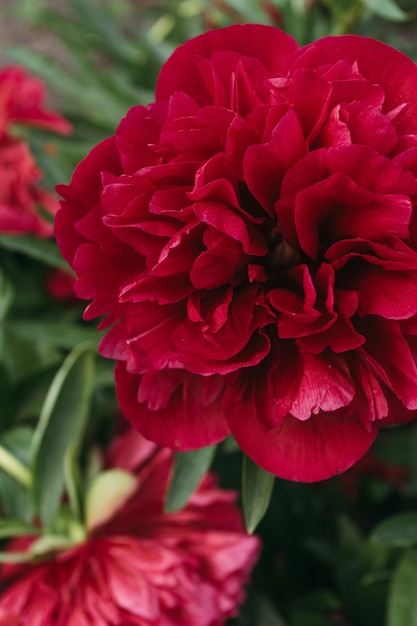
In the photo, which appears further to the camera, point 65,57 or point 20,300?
point 65,57

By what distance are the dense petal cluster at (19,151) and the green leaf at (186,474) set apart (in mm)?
293

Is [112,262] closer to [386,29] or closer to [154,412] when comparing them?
[154,412]

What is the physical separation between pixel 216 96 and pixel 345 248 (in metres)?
0.08

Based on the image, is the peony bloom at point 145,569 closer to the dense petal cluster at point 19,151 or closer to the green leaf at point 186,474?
the green leaf at point 186,474

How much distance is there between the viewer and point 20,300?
0.67 metres

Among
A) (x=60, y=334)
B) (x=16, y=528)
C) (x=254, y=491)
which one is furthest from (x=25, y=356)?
(x=254, y=491)

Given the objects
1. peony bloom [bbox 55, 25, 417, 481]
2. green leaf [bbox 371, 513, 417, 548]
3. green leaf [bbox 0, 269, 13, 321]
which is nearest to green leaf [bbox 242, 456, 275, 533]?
peony bloom [bbox 55, 25, 417, 481]

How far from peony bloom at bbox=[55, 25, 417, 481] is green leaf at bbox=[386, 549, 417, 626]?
0.20 metres

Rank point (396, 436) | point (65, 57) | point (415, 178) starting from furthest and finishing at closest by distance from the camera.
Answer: point (65, 57)
point (396, 436)
point (415, 178)

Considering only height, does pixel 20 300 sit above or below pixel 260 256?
below

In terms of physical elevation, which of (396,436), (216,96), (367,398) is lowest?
(396,436)

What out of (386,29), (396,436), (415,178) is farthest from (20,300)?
(386,29)

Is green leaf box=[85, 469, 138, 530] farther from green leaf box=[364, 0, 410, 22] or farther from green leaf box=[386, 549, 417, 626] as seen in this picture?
green leaf box=[364, 0, 410, 22]

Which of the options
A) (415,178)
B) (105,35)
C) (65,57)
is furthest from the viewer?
(65,57)
